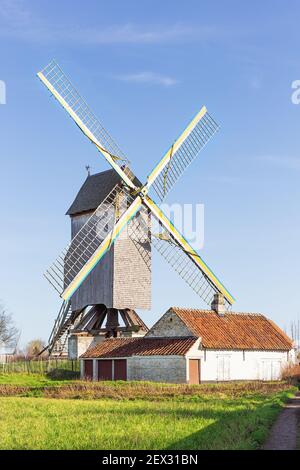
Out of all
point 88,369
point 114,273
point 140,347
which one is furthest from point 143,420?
point 88,369

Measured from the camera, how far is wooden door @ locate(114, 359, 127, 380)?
40.5 meters

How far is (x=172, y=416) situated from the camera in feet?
63.9

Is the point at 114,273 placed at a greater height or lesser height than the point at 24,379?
greater

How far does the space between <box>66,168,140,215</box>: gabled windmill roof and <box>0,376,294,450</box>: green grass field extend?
48.1 feet

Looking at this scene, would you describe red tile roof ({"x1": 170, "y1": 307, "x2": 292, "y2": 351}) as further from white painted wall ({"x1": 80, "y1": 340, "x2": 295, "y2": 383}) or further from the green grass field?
the green grass field

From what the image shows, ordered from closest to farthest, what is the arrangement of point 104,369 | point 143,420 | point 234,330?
point 143,420, point 104,369, point 234,330

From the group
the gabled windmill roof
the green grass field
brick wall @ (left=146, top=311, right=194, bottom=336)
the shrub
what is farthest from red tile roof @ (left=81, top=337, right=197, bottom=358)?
the gabled windmill roof

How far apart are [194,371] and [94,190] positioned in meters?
12.8

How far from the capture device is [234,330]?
43219 millimetres

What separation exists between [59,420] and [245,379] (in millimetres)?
23756

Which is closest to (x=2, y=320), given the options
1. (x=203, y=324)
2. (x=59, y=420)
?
(x=203, y=324)

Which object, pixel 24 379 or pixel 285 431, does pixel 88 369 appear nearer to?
pixel 24 379

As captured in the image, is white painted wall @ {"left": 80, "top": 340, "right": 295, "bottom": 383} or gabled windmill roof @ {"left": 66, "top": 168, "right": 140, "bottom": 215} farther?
gabled windmill roof @ {"left": 66, "top": 168, "right": 140, "bottom": 215}

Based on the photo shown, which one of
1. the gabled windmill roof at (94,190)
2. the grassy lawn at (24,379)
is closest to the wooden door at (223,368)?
the grassy lawn at (24,379)
